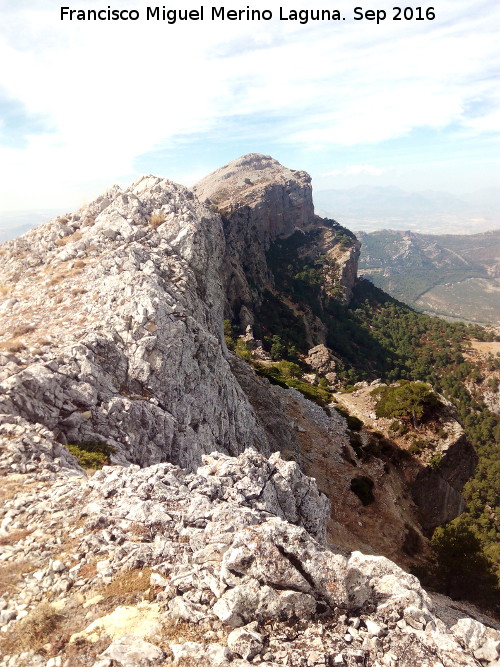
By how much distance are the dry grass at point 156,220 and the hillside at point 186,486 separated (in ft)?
0.51

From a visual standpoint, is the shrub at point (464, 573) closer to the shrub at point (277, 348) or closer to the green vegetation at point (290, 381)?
the green vegetation at point (290, 381)

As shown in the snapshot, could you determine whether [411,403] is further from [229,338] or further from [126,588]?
[126,588]

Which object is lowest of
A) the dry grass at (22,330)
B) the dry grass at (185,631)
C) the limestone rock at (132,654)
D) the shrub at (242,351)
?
the shrub at (242,351)

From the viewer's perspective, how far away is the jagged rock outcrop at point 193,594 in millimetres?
8375

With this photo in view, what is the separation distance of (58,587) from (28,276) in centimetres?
2780

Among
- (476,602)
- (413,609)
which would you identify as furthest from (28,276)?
(476,602)

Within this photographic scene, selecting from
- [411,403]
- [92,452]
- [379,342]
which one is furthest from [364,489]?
[379,342]

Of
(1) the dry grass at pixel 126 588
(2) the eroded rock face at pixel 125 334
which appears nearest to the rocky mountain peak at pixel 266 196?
(2) the eroded rock face at pixel 125 334

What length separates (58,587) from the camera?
9.73m

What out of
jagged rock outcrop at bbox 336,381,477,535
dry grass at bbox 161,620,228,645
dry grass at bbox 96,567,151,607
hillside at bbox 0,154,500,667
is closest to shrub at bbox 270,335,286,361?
hillside at bbox 0,154,500,667

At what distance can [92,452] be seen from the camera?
700 inches

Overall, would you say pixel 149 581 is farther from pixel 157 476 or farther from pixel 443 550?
pixel 443 550

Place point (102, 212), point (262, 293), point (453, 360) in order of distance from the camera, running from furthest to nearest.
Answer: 1. point (262, 293)
2. point (453, 360)
3. point (102, 212)

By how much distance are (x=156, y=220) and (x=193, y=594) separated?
3338cm
